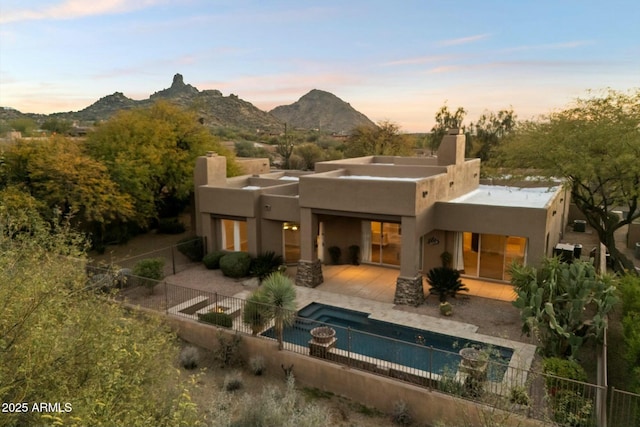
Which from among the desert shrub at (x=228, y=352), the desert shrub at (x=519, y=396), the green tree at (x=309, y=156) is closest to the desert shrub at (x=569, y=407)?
the desert shrub at (x=519, y=396)

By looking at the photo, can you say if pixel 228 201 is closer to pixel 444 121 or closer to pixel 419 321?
pixel 419 321

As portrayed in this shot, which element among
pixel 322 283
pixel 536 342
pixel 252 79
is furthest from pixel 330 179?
pixel 252 79

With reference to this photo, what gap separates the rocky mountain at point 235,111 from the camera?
88250 mm

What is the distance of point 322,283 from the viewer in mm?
20016

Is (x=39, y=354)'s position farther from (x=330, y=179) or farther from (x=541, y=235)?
(x=541, y=235)

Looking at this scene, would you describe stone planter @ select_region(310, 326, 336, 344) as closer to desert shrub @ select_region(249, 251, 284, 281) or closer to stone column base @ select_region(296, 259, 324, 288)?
stone column base @ select_region(296, 259, 324, 288)

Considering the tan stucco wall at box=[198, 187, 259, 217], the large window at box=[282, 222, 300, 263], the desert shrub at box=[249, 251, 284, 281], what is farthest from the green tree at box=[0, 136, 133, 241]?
the large window at box=[282, 222, 300, 263]

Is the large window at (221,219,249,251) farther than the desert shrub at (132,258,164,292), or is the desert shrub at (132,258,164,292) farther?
the large window at (221,219,249,251)

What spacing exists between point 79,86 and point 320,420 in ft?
150

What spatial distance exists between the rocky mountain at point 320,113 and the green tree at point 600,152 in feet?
358

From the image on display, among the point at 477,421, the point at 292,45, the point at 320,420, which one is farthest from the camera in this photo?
the point at 292,45

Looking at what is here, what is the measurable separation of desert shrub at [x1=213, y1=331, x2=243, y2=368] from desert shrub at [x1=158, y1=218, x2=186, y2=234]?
16.9m

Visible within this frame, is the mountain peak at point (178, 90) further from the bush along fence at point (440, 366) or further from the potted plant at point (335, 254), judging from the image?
the bush along fence at point (440, 366)

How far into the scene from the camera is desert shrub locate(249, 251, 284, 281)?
20516 mm
